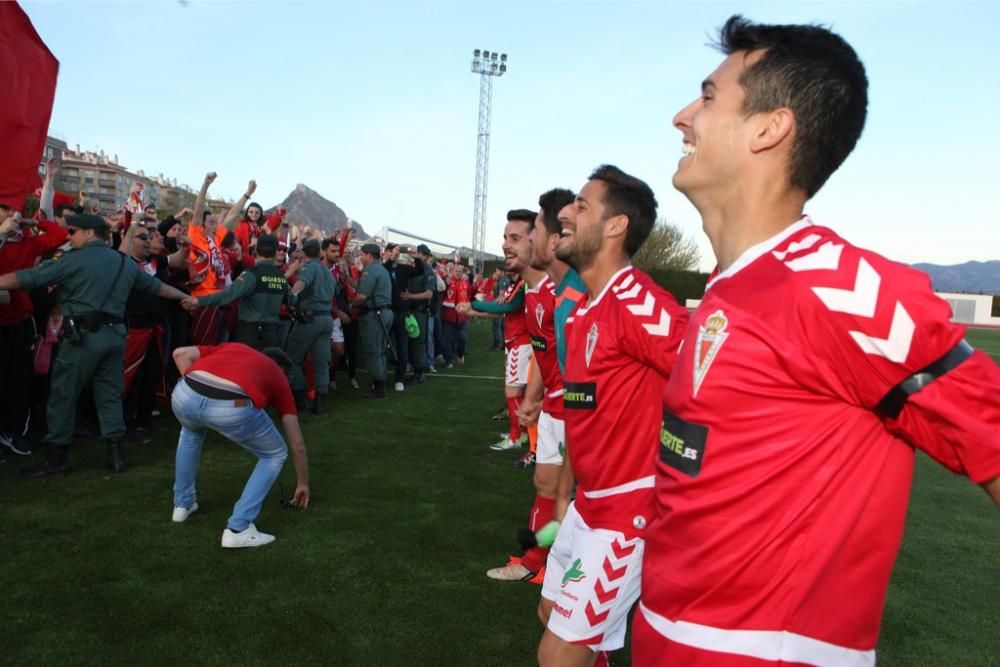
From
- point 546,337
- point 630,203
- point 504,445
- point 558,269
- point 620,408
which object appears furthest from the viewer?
point 504,445

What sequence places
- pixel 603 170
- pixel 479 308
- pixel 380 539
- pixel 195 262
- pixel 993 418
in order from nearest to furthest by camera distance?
1. pixel 993 418
2. pixel 603 170
3. pixel 380 539
4. pixel 479 308
5. pixel 195 262

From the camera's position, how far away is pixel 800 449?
1.36 metres

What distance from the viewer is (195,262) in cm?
903

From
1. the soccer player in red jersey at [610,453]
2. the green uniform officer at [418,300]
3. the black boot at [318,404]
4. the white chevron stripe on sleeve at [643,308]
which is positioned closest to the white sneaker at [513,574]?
the soccer player in red jersey at [610,453]

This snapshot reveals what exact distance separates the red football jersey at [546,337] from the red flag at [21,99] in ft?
10.3

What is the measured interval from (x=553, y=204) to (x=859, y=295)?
3.51 m

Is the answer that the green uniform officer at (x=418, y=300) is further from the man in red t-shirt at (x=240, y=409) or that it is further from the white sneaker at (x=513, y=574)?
the white sneaker at (x=513, y=574)

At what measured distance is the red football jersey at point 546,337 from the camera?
16.0ft

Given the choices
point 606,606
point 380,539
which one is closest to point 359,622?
point 380,539

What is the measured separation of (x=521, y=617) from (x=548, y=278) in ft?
8.14

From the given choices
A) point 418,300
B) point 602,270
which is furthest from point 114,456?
point 418,300

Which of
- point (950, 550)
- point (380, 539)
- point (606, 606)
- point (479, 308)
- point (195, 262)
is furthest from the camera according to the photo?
point (195, 262)

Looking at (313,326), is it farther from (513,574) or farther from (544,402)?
(513,574)

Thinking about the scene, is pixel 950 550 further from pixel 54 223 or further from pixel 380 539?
pixel 54 223
